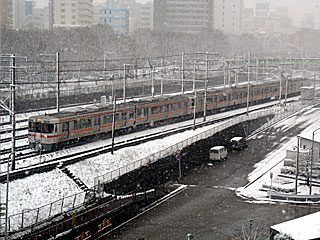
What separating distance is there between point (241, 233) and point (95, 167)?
791cm

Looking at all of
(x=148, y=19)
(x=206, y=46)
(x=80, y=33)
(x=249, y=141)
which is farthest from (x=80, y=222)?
(x=148, y=19)

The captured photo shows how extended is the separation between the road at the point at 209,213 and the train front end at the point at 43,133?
20.7 ft

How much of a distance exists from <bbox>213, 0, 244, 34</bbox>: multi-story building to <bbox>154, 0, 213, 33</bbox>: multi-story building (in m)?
1.18

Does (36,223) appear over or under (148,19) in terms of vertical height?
under

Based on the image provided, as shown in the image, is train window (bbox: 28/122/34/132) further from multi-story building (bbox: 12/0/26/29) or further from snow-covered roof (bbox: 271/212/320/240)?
multi-story building (bbox: 12/0/26/29)

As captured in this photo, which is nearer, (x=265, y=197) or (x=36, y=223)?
(x=36, y=223)

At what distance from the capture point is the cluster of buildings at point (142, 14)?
72.9 metres

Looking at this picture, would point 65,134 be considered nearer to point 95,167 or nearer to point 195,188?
point 95,167

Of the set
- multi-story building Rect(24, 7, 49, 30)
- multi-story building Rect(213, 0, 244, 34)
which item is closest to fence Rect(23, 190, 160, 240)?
multi-story building Rect(24, 7, 49, 30)

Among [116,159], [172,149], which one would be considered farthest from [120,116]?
[116,159]

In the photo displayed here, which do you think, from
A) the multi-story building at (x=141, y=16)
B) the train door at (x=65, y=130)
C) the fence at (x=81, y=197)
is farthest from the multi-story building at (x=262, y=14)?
the train door at (x=65, y=130)

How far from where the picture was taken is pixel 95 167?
22.1 metres

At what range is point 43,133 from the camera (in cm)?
2322

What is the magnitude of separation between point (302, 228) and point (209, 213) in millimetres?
4943
